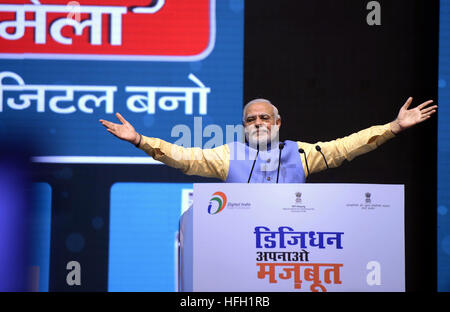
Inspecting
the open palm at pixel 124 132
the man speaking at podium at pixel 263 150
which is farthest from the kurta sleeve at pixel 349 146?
the open palm at pixel 124 132

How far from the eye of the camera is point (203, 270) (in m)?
1.81

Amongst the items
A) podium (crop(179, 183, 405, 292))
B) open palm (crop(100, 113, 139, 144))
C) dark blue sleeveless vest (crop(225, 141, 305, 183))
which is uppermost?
open palm (crop(100, 113, 139, 144))

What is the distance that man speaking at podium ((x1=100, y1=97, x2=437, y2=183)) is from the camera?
256cm

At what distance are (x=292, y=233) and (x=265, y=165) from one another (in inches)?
29.6

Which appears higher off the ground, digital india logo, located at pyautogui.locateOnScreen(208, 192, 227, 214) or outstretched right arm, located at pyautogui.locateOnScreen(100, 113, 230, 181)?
outstretched right arm, located at pyautogui.locateOnScreen(100, 113, 230, 181)

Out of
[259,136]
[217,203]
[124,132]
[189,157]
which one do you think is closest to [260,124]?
[259,136]

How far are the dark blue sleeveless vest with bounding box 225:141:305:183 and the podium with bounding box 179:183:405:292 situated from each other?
651mm

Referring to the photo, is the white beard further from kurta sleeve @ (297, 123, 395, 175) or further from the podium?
the podium

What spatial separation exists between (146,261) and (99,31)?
4.86 ft

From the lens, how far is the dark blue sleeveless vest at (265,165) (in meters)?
2.52

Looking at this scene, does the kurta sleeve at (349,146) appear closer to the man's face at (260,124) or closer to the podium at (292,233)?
the man's face at (260,124)

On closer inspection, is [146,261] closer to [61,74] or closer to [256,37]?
[61,74]

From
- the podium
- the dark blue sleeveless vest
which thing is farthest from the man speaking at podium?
the podium
